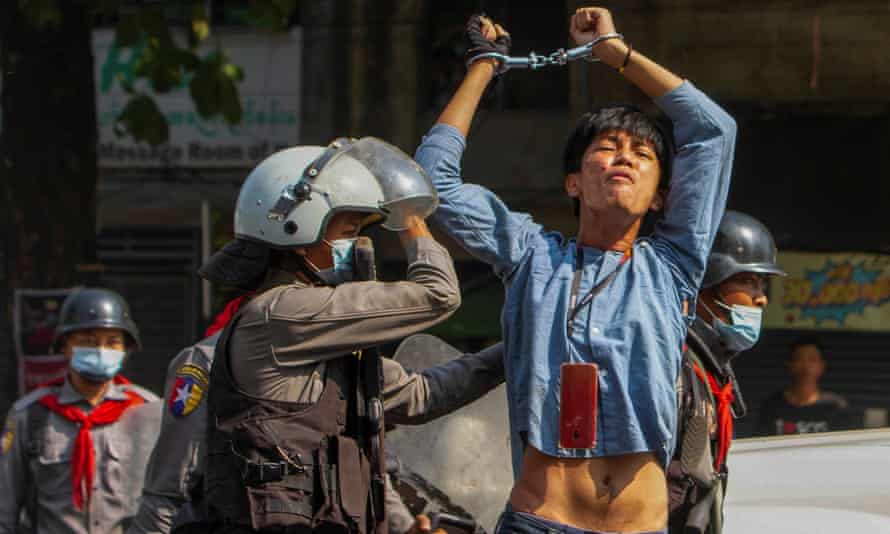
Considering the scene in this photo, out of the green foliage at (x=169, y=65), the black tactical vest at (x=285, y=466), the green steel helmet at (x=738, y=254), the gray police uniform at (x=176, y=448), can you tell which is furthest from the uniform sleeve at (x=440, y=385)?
the green foliage at (x=169, y=65)

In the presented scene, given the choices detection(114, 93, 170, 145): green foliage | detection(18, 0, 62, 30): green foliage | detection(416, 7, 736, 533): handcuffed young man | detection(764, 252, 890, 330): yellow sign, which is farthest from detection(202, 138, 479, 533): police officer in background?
detection(764, 252, 890, 330): yellow sign

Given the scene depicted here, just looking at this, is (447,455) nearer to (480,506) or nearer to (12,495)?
(480,506)

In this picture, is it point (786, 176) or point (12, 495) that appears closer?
point (12, 495)

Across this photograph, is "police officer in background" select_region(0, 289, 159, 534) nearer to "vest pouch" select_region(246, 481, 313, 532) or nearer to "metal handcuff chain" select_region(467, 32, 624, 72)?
"vest pouch" select_region(246, 481, 313, 532)

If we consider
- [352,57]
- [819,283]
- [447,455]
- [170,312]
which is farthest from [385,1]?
[447,455]

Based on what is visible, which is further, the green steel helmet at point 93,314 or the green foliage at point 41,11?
the green foliage at point 41,11

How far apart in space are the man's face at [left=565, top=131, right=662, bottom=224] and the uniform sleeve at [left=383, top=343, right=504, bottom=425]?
0.59 metres

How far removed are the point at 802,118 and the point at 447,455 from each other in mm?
8816

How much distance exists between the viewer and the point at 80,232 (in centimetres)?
964

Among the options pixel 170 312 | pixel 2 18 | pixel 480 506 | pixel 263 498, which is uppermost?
pixel 2 18

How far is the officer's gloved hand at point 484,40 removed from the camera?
383cm

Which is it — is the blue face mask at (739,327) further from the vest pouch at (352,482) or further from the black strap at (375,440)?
the vest pouch at (352,482)

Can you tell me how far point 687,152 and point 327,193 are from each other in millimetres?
869

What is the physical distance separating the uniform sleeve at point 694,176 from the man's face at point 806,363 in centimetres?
595
